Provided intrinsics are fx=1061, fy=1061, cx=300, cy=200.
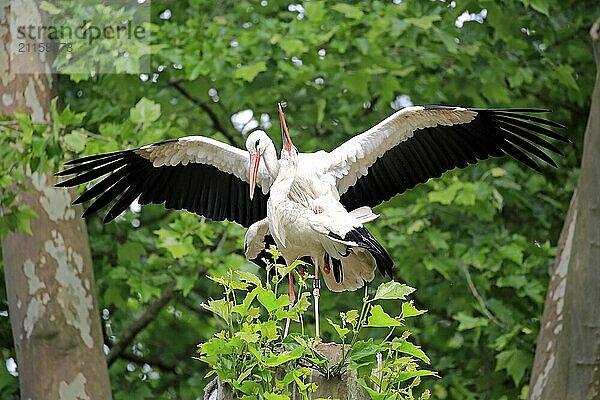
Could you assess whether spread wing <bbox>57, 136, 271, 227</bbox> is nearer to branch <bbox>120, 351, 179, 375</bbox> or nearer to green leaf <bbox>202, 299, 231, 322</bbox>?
green leaf <bbox>202, 299, 231, 322</bbox>

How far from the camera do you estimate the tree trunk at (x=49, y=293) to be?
608 centimetres

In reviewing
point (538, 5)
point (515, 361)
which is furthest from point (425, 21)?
point (515, 361)

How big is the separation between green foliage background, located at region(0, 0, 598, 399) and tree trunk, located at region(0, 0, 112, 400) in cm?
40

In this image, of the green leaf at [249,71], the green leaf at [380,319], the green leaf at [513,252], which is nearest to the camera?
the green leaf at [380,319]

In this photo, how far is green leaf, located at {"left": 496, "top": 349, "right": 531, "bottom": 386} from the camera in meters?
5.76

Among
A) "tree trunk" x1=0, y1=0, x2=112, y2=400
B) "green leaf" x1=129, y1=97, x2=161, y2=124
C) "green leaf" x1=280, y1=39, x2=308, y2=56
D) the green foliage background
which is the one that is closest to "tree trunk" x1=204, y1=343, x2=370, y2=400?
"green leaf" x1=129, y1=97, x2=161, y2=124

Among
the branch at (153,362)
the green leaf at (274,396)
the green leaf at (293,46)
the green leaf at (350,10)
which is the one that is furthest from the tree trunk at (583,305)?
the branch at (153,362)

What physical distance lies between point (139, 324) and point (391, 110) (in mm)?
2398

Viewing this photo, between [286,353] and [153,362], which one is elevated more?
[286,353]

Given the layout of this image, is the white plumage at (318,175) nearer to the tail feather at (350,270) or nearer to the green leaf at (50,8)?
the tail feather at (350,270)

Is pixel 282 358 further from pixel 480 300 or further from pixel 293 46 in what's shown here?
pixel 293 46

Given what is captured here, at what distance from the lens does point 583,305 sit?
14.6 ft

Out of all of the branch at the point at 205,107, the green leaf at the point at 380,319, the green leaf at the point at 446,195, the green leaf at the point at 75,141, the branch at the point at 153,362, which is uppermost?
the green leaf at the point at 380,319

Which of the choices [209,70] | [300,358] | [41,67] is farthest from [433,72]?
[300,358]
